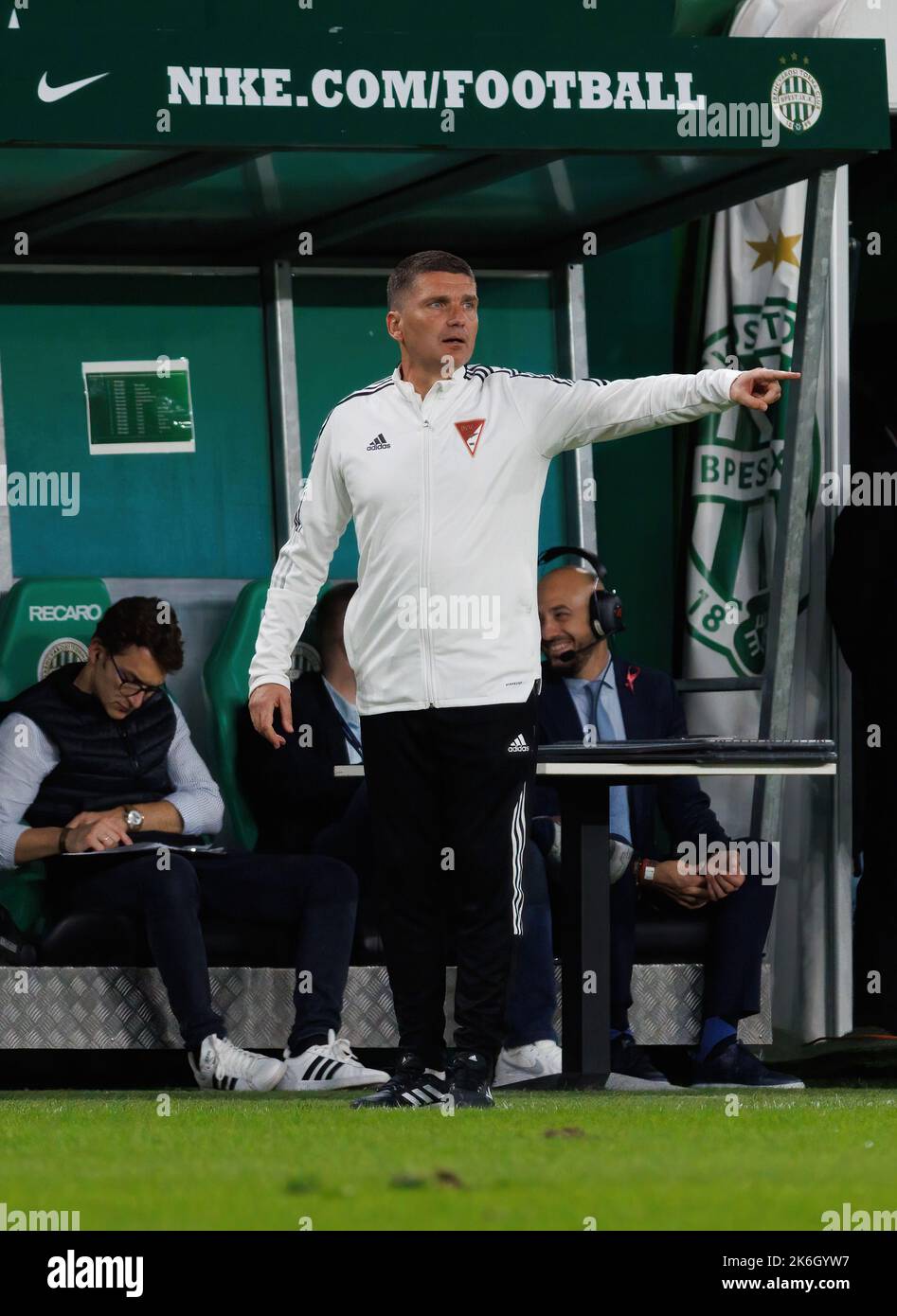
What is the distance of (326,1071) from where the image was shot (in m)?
6.19

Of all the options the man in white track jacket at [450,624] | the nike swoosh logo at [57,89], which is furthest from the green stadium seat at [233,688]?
the man in white track jacket at [450,624]

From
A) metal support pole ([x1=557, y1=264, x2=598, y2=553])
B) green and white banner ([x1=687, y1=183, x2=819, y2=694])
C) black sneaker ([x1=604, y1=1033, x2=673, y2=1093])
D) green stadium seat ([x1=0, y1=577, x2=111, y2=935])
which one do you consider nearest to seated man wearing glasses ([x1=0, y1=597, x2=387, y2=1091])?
green stadium seat ([x1=0, y1=577, x2=111, y2=935])

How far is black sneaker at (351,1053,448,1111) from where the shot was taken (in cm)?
503

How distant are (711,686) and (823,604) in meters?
0.46

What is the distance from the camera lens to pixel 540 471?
5.19 metres

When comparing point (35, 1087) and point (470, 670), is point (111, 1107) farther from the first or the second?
point (35, 1087)

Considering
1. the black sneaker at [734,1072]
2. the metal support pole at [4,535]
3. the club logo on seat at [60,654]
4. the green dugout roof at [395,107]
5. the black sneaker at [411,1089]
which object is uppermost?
the green dugout roof at [395,107]

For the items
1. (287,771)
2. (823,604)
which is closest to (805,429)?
(823,604)

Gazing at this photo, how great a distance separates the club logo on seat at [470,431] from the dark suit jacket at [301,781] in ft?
7.02

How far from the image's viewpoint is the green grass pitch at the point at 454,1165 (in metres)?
3.34

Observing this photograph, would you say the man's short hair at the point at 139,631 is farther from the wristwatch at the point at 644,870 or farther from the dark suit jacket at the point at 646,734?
the wristwatch at the point at 644,870

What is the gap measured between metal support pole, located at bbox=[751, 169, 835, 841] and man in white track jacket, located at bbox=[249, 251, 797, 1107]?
7.18 ft

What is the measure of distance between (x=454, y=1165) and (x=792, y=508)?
3.89 m
